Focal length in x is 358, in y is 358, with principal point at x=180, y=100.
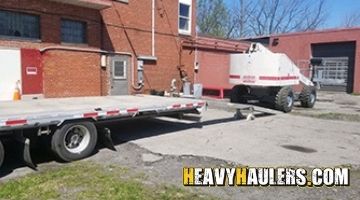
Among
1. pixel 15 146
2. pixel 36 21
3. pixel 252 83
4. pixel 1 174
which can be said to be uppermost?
pixel 36 21

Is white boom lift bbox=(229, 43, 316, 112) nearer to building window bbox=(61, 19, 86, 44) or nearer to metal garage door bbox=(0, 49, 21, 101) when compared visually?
building window bbox=(61, 19, 86, 44)

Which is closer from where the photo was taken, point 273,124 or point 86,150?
point 86,150

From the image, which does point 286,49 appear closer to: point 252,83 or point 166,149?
point 252,83

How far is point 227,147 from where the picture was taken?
8.08m

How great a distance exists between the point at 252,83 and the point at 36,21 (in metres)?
8.48

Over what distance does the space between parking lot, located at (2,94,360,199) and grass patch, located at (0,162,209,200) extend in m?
0.35

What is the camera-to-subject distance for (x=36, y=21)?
12461 millimetres

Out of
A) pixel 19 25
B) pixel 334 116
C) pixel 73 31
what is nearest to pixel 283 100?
pixel 334 116

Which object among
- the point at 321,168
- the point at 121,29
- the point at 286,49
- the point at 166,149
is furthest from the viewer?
the point at 286,49

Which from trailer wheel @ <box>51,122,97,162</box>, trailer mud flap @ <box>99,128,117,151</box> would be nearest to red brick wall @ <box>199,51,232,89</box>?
trailer mud flap @ <box>99,128,117,151</box>

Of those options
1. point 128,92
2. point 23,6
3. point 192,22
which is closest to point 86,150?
point 23,6

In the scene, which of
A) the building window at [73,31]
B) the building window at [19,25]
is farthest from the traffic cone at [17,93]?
the building window at [73,31]

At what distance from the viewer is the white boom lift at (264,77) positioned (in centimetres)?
1402

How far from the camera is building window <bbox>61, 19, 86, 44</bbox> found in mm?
13344
